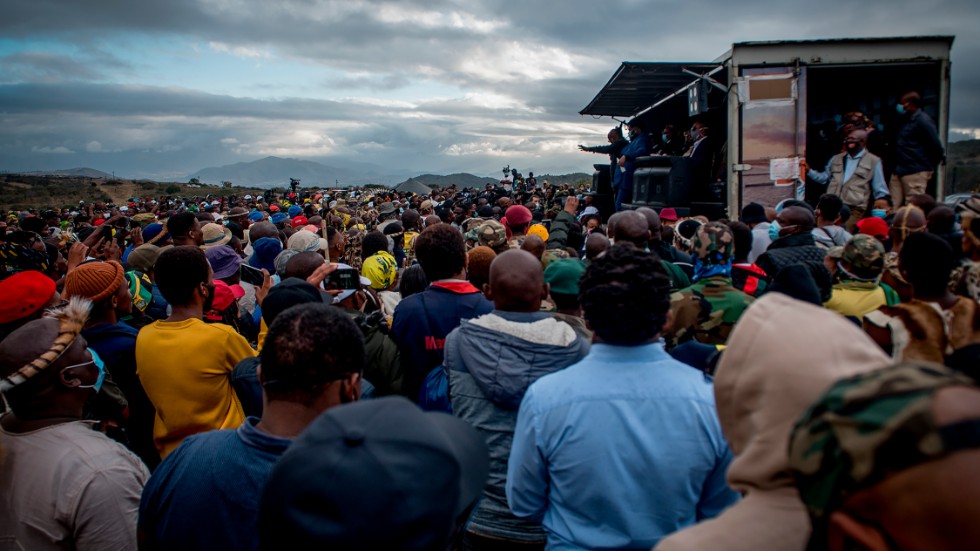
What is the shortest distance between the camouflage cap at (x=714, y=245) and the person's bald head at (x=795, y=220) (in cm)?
174

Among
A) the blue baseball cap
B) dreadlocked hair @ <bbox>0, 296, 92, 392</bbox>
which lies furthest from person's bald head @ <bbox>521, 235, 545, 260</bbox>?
dreadlocked hair @ <bbox>0, 296, 92, 392</bbox>

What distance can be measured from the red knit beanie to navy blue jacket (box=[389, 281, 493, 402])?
1.66 m

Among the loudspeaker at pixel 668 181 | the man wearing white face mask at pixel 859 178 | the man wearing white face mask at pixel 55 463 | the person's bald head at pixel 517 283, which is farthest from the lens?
the loudspeaker at pixel 668 181

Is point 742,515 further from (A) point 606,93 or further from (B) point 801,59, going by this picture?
(A) point 606,93

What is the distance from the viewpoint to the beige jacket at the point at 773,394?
3.34 ft

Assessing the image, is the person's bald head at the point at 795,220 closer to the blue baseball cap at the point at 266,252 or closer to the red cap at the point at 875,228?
the red cap at the point at 875,228

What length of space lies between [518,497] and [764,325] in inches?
50.3

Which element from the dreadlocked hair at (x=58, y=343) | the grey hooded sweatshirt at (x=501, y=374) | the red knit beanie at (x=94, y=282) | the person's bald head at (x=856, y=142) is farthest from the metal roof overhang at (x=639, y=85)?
the dreadlocked hair at (x=58, y=343)

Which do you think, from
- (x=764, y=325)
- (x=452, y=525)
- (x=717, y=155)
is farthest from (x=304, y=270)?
(x=717, y=155)

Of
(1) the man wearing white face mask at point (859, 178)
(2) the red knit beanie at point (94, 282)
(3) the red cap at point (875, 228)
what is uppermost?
(1) the man wearing white face mask at point (859, 178)

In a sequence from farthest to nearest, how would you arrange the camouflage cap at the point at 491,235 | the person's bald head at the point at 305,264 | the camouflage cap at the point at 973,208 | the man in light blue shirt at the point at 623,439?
the camouflage cap at the point at 491,235 < the camouflage cap at the point at 973,208 < the person's bald head at the point at 305,264 < the man in light blue shirt at the point at 623,439

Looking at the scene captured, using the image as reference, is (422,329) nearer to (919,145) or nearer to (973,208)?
(973,208)

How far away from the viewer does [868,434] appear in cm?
83

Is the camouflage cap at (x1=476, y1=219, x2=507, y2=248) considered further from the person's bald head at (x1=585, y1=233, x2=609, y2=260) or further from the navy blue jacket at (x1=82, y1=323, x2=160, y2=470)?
the navy blue jacket at (x1=82, y1=323, x2=160, y2=470)
